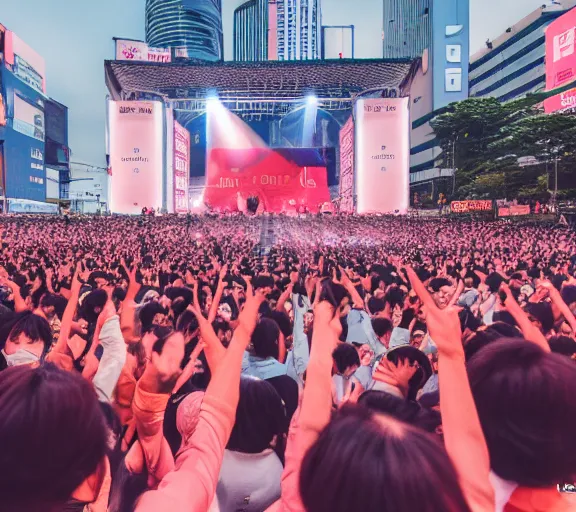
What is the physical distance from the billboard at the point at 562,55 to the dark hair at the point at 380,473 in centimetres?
1758

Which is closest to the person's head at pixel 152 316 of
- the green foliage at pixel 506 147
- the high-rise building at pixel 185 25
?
the green foliage at pixel 506 147

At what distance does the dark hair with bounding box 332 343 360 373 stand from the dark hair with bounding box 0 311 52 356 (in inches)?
52.4

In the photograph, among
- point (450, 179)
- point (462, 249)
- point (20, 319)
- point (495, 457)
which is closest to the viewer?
point (495, 457)

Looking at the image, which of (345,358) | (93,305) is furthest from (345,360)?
(93,305)

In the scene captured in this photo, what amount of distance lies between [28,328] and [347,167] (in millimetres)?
21150

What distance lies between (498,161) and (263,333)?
23295 millimetres

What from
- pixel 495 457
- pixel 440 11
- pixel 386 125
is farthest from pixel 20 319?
pixel 440 11

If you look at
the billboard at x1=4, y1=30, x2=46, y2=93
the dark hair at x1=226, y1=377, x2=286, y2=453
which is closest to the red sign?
the dark hair at x1=226, y1=377, x2=286, y2=453

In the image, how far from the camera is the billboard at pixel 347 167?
71.2 feet

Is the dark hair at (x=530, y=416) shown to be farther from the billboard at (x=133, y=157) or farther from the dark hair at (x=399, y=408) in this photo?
the billboard at (x=133, y=157)

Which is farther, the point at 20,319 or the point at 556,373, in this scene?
the point at 20,319

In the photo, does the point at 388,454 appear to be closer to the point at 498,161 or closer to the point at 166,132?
the point at 166,132

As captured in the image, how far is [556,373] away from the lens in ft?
3.88

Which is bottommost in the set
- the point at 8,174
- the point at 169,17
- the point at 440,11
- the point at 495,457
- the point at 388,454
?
the point at 495,457
